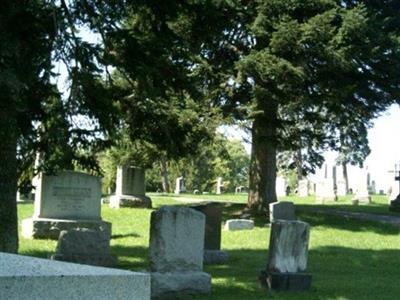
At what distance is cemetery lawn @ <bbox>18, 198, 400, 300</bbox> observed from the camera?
9.80 meters

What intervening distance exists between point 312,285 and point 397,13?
610 inches

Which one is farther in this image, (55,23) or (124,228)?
(124,228)

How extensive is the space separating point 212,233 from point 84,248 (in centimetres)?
273

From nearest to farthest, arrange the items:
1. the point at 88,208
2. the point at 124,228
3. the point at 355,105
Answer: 1. the point at 88,208
2. the point at 124,228
3. the point at 355,105

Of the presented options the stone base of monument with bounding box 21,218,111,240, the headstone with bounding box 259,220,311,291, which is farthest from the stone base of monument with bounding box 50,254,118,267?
the stone base of monument with bounding box 21,218,111,240

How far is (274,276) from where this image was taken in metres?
9.94

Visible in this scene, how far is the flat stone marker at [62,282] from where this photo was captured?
233cm

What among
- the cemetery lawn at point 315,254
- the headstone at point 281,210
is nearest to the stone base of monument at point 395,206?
the cemetery lawn at point 315,254

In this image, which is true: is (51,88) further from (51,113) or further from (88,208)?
(88,208)

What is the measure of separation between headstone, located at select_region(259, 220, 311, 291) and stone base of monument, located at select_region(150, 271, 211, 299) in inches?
43.3

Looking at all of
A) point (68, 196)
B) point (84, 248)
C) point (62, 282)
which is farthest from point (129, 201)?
point (62, 282)

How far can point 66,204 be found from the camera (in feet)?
57.3

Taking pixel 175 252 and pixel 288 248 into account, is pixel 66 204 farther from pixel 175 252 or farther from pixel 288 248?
pixel 288 248

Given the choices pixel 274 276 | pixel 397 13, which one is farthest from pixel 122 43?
pixel 397 13
